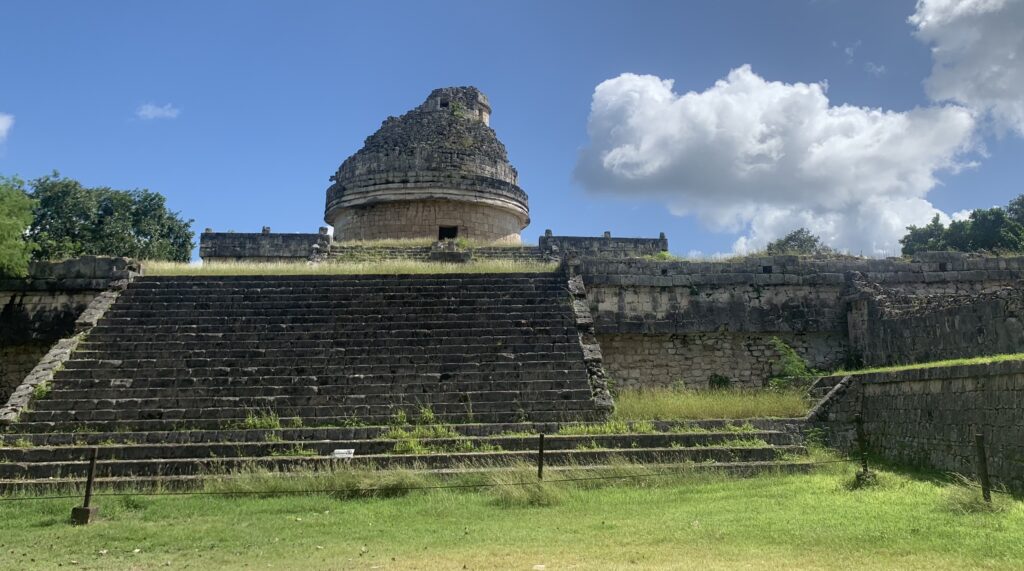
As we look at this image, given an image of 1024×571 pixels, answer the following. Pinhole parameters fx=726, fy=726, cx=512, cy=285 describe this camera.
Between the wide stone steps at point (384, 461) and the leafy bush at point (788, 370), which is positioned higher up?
the leafy bush at point (788, 370)

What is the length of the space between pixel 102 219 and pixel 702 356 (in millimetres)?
29011

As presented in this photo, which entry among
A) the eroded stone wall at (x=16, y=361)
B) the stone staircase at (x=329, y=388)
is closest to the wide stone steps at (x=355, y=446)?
the stone staircase at (x=329, y=388)

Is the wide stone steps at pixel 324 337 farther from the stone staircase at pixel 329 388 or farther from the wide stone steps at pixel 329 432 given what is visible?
the wide stone steps at pixel 329 432

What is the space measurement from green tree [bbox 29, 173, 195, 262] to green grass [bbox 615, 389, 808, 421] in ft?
85.1

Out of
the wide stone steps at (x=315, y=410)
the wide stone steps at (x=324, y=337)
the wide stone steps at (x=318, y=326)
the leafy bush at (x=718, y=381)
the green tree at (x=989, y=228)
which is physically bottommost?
the wide stone steps at (x=315, y=410)

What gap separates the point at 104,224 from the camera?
107ft

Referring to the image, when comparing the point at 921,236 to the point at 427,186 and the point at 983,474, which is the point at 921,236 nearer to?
the point at 427,186

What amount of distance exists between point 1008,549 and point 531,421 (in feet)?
21.2

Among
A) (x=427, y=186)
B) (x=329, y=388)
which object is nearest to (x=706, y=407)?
(x=329, y=388)

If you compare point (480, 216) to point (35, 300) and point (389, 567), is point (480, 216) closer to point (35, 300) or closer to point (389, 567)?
point (35, 300)

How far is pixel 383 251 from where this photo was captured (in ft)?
68.2

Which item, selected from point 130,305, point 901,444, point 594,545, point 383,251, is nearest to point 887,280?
point 901,444

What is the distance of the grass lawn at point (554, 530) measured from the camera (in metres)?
5.75

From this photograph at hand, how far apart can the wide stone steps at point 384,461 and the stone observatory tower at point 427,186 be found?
558 inches
